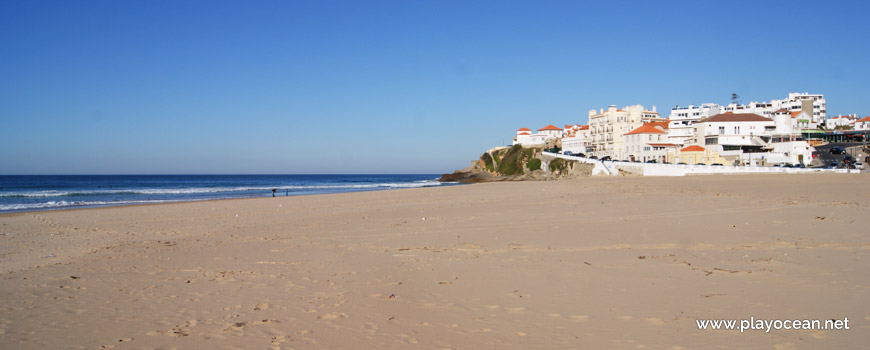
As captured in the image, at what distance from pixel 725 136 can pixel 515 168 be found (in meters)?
31.4

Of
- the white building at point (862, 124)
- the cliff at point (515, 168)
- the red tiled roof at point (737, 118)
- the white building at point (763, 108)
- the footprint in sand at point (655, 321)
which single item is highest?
the white building at point (763, 108)

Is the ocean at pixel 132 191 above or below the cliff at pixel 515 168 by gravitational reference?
below

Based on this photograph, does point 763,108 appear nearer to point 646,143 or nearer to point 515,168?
point 646,143

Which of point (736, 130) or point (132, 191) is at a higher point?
point (736, 130)

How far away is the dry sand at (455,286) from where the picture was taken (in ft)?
15.1

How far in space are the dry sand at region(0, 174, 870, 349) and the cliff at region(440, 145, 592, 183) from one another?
54.7 metres

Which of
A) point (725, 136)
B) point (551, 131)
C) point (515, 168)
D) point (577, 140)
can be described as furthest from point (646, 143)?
point (551, 131)

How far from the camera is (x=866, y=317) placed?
460cm

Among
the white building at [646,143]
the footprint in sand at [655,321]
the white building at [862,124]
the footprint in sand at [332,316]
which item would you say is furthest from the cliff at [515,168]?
the footprint in sand at [332,316]

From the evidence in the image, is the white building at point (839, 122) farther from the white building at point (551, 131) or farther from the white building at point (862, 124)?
the white building at point (551, 131)

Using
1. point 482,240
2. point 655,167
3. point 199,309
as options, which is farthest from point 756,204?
point 655,167

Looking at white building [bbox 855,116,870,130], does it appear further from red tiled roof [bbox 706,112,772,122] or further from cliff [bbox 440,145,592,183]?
cliff [bbox 440,145,592,183]

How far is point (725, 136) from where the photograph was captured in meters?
61.6

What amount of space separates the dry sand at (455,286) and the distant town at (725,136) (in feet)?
151
